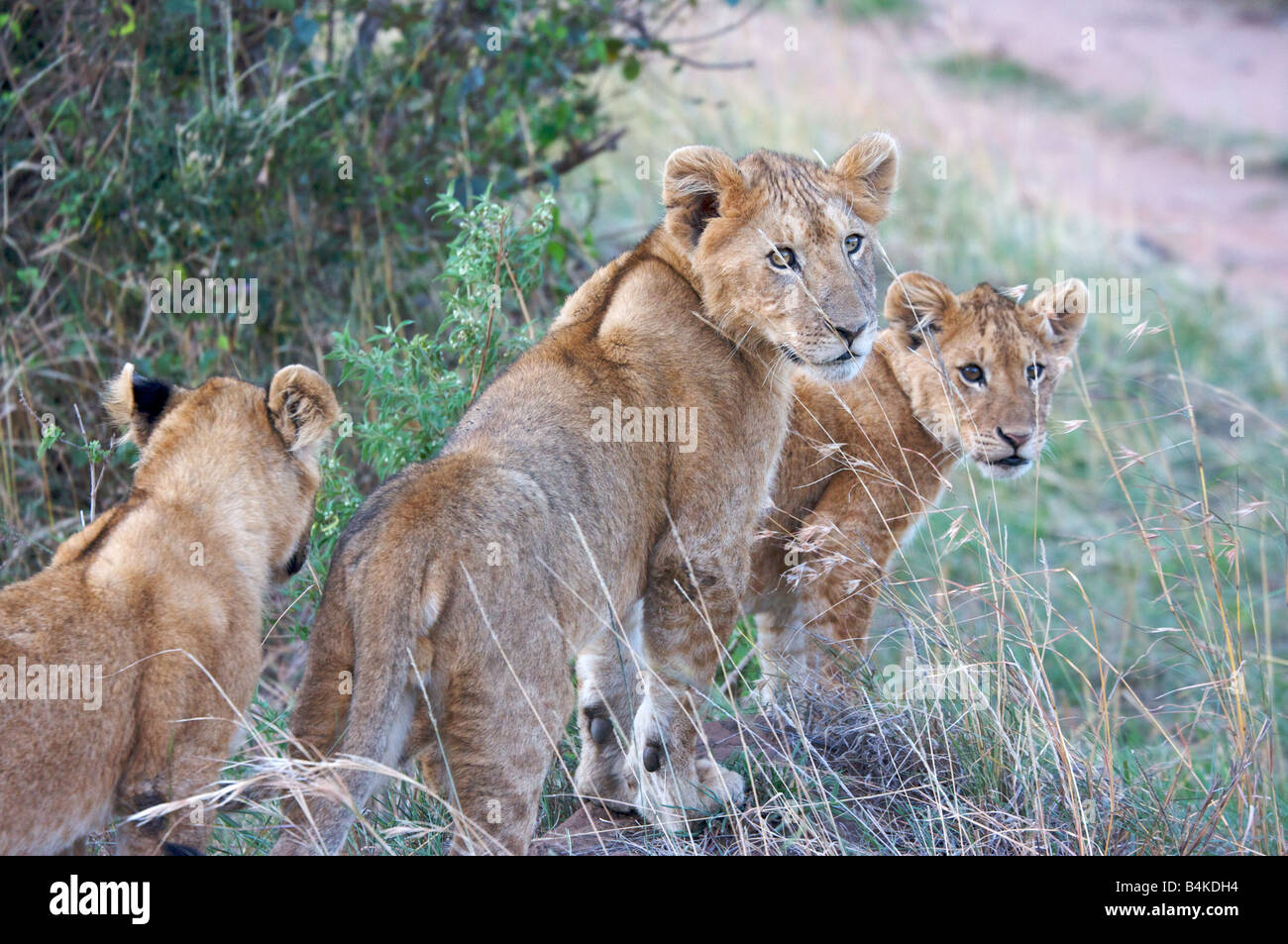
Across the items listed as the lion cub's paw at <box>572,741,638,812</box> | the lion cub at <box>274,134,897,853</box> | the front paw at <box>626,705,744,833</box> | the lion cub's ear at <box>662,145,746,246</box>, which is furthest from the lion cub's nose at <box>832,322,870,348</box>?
the lion cub's paw at <box>572,741,638,812</box>

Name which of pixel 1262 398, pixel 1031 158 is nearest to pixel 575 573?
pixel 1262 398

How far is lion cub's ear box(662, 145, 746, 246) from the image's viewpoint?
4949 mm

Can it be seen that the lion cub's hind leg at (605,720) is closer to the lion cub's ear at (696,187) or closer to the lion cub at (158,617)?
the lion cub at (158,617)

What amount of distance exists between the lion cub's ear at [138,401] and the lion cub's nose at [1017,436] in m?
3.33

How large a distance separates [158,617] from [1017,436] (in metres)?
3.53

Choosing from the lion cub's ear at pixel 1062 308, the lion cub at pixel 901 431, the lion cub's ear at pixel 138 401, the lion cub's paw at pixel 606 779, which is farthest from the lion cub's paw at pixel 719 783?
the lion cub's ear at pixel 1062 308

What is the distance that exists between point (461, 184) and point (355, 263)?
2.57 feet

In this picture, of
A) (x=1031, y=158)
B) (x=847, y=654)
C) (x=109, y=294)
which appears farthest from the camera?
(x=1031, y=158)

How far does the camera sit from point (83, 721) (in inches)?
152

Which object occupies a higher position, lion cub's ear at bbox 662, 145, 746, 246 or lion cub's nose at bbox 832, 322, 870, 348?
lion cub's ear at bbox 662, 145, 746, 246

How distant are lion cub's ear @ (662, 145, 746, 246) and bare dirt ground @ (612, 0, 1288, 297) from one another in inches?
350

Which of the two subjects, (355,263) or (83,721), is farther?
(355,263)

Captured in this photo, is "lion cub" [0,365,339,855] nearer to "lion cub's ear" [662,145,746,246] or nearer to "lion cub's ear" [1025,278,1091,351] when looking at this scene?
"lion cub's ear" [662,145,746,246]
